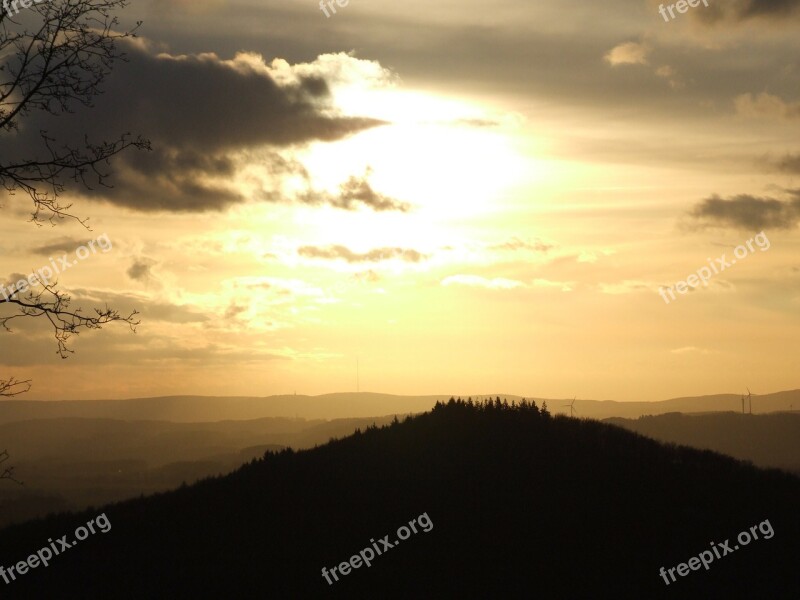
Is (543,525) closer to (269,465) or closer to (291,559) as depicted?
(291,559)

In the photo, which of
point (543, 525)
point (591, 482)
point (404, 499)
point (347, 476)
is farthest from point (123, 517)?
point (591, 482)

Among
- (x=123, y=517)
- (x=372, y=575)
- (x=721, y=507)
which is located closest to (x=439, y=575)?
(x=372, y=575)

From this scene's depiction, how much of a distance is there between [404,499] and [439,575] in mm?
4961

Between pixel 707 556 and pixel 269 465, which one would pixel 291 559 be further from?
pixel 707 556

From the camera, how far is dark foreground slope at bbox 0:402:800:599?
80.7 feet

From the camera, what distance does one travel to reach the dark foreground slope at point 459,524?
24.6 m

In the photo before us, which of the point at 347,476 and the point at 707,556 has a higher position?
the point at 347,476

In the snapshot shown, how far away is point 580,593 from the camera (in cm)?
2388

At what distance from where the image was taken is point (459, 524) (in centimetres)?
2784

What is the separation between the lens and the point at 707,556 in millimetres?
26172

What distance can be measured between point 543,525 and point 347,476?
837 centimetres

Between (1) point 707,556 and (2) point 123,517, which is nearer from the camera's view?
(1) point 707,556

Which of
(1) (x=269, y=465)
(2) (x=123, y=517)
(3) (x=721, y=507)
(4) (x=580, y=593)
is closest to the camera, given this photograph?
(4) (x=580, y=593)

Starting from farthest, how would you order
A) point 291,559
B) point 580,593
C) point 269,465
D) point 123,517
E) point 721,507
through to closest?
point 269,465 < point 123,517 < point 721,507 < point 291,559 < point 580,593
